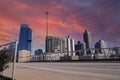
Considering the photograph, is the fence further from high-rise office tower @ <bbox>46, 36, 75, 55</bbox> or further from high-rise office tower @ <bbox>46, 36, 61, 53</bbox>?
high-rise office tower @ <bbox>46, 36, 75, 55</bbox>

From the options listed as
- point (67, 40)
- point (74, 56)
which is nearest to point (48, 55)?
point (74, 56)

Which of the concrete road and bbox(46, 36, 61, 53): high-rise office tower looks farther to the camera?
bbox(46, 36, 61, 53): high-rise office tower

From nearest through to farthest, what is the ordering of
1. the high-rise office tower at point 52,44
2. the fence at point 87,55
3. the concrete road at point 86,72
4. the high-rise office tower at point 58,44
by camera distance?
the concrete road at point 86,72
the fence at point 87,55
the high-rise office tower at point 52,44
the high-rise office tower at point 58,44

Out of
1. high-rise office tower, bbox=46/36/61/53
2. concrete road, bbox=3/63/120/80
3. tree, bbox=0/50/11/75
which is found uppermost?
high-rise office tower, bbox=46/36/61/53

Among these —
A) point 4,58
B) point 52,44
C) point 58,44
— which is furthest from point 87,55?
point 58,44

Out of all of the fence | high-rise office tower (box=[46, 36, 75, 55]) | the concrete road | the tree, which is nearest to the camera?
the concrete road

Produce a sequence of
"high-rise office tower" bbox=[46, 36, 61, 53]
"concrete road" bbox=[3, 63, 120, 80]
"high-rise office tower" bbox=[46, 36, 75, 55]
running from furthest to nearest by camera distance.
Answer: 1. "high-rise office tower" bbox=[46, 36, 75, 55]
2. "high-rise office tower" bbox=[46, 36, 61, 53]
3. "concrete road" bbox=[3, 63, 120, 80]

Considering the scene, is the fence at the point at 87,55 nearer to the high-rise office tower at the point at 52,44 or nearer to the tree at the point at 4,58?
the tree at the point at 4,58

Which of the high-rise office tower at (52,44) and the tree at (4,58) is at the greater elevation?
the high-rise office tower at (52,44)

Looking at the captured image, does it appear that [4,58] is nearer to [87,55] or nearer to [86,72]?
[86,72]

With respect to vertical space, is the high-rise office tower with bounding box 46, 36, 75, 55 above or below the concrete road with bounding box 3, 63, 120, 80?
above

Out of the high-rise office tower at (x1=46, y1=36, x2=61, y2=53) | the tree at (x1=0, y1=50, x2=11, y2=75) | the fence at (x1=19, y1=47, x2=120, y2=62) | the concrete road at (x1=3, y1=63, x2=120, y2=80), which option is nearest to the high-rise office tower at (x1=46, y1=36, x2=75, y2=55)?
the high-rise office tower at (x1=46, y1=36, x2=61, y2=53)

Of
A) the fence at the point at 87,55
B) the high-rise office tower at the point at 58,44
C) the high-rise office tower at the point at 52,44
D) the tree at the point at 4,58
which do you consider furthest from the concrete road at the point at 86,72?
the high-rise office tower at the point at 52,44

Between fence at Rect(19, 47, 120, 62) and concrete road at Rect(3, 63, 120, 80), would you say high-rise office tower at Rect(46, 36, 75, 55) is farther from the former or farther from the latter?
concrete road at Rect(3, 63, 120, 80)
